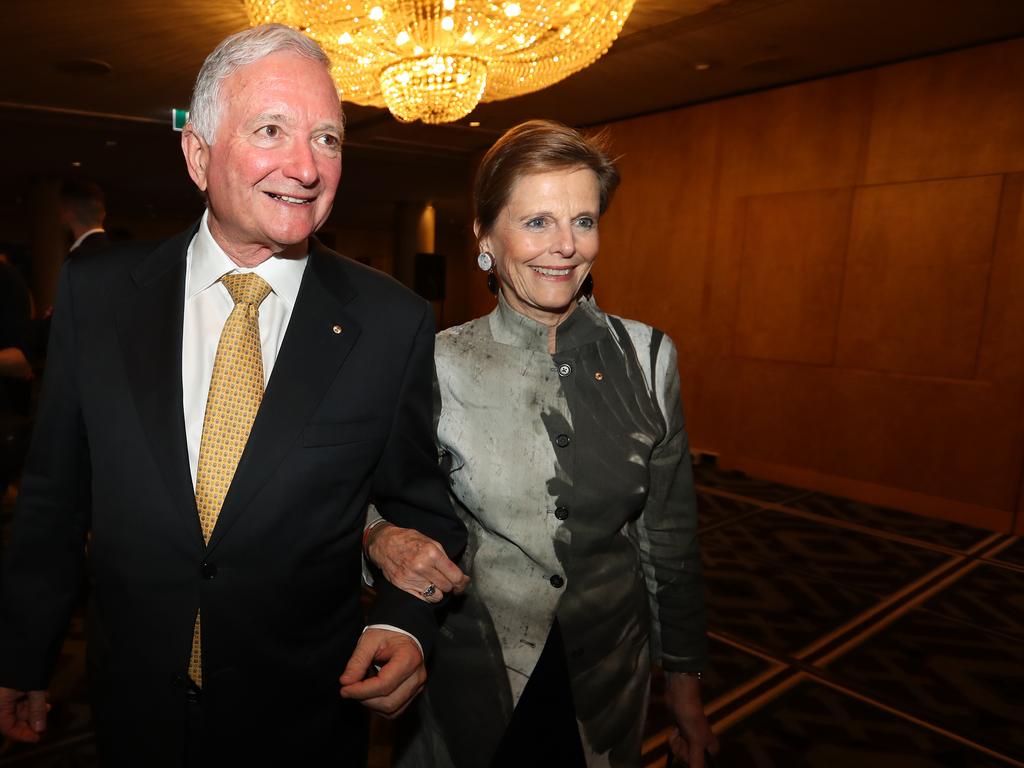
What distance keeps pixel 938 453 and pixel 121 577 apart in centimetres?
563

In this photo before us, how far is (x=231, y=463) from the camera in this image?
1.11 meters

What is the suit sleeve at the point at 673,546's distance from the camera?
1.38 m

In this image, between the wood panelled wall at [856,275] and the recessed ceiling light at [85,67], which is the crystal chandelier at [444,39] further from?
the recessed ceiling light at [85,67]

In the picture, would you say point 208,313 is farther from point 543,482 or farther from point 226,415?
point 543,482

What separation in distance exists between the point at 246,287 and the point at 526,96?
589cm

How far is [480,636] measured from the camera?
1.28m

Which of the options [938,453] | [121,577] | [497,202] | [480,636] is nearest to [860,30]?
[938,453]

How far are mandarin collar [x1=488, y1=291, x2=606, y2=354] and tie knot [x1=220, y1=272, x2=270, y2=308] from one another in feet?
1.43

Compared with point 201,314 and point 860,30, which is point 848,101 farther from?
point 201,314

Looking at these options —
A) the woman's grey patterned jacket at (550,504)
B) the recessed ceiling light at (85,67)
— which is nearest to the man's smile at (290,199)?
the woman's grey patterned jacket at (550,504)

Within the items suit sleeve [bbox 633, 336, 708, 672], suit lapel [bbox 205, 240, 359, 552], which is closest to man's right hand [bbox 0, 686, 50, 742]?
suit lapel [bbox 205, 240, 359, 552]

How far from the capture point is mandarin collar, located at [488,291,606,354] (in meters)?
1.33

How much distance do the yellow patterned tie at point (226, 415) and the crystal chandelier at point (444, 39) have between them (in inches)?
107

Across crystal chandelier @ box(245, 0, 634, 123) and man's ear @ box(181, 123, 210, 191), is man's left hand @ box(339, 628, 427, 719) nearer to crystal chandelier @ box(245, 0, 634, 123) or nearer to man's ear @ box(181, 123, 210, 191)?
man's ear @ box(181, 123, 210, 191)
